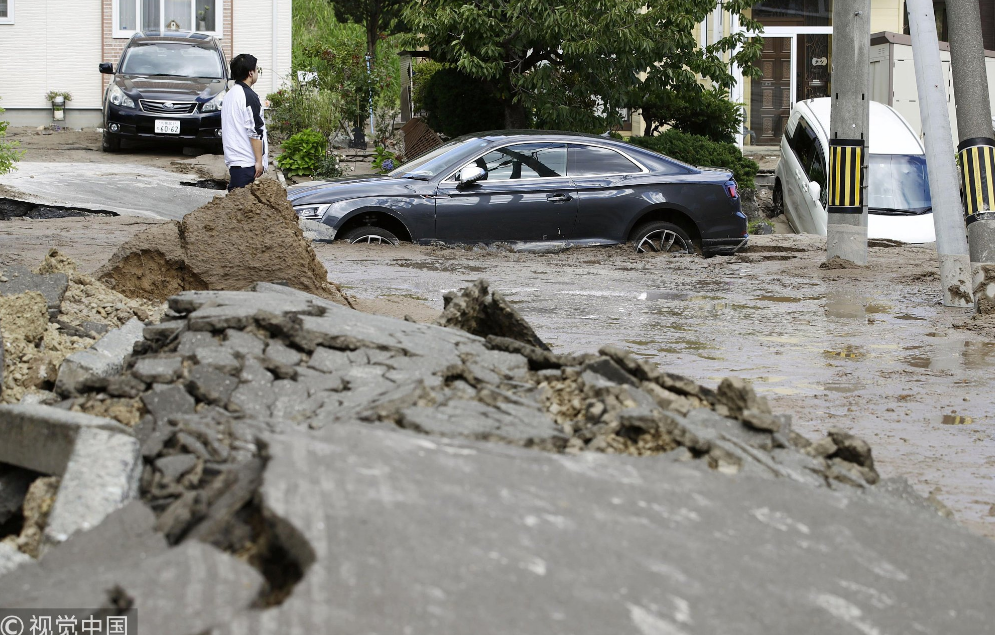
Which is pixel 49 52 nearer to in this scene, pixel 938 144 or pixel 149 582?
pixel 938 144

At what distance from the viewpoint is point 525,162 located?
12484 millimetres

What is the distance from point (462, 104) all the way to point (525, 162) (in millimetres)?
7614

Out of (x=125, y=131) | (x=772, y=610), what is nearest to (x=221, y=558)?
(x=772, y=610)

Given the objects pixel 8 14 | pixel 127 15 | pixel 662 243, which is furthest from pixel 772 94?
pixel 8 14

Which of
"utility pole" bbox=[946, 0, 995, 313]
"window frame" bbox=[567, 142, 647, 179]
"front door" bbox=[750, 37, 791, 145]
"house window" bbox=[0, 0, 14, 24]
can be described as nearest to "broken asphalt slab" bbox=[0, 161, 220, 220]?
"window frame" bbox=[567, 142, 647, 179]

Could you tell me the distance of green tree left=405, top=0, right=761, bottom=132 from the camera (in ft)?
55.9

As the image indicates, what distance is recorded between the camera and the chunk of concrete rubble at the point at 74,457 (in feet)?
10.9

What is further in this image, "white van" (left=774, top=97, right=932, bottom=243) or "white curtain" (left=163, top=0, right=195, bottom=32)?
"white curtain" (left=163, top=0, right=195, bottom=32)

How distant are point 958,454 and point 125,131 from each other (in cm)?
1673

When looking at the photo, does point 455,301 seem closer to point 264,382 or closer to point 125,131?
point 264,382

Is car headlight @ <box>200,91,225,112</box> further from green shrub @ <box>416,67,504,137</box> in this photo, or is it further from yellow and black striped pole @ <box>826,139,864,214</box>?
yellow and black striped pole @ <box>826,139,864,214</box>

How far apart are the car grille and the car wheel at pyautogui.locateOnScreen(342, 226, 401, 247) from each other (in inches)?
329

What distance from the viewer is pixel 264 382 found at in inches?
175

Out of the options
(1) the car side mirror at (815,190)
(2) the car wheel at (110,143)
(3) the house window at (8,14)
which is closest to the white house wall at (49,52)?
(3) the house window at (8,14)
